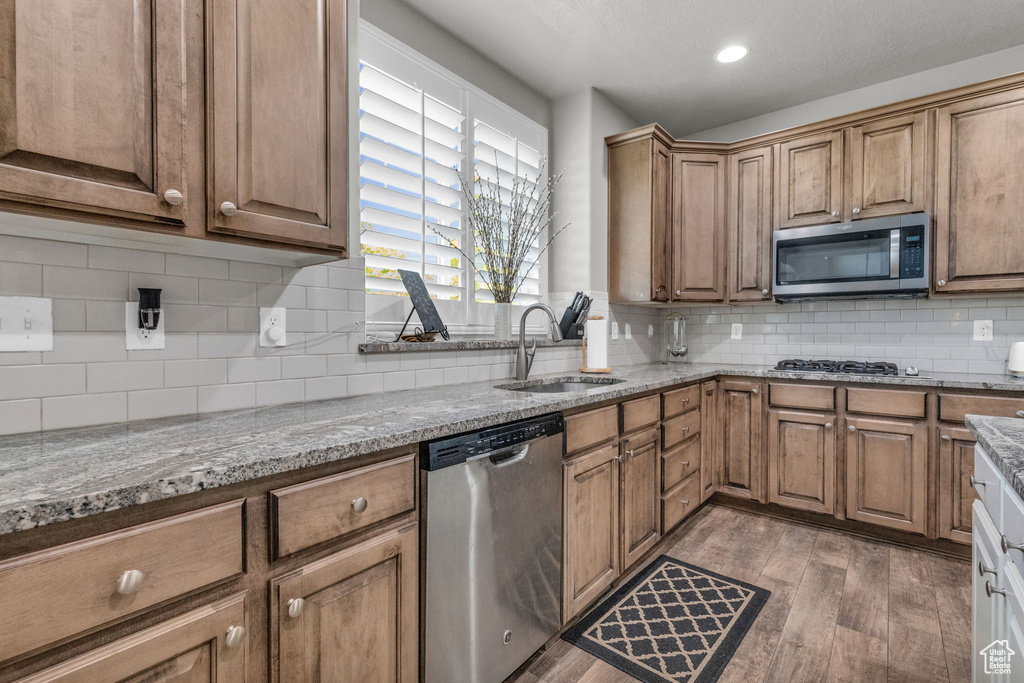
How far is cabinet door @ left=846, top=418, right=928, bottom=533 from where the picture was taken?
8.16ft

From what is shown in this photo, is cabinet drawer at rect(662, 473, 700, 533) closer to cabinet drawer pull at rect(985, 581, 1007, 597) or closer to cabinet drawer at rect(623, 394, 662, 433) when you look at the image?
cabinet drawer at rect(623, 394, 662, 433)

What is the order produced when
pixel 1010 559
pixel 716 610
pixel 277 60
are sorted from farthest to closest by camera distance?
1. pixel 716 610
2. pixel 277 60
3. pixel 1010 559

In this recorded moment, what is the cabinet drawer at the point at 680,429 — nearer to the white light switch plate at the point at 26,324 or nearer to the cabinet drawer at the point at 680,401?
the cabinet drawer at the point at 680,401

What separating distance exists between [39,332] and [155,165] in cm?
52

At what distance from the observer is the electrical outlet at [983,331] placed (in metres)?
2.71

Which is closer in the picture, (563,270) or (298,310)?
(298,310)

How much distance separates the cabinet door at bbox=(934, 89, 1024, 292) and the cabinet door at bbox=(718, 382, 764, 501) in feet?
3.80

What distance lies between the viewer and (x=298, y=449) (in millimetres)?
979

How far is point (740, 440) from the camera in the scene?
A: 3010 mm

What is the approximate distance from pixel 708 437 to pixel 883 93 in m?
2.46

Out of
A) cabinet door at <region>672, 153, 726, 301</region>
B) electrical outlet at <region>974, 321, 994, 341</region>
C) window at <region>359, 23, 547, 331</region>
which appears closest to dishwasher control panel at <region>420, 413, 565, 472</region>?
window at <region>359, 23, 547, 331</region>

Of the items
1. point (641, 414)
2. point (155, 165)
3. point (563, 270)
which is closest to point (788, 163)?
point (563, 270)

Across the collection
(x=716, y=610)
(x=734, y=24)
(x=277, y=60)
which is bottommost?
(x=716, y=610)

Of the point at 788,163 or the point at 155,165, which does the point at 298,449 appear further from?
the point at 788,163
